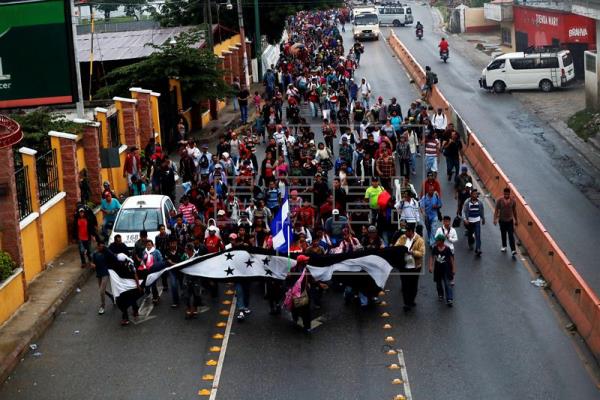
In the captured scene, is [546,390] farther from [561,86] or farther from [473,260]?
[561,86]

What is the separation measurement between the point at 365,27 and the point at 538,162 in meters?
40.1

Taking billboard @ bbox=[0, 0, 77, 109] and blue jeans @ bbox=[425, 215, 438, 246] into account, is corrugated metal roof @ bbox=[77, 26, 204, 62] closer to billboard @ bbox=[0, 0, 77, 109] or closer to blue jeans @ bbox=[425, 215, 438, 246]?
billboard @ bbox=[0, 0, 77, 109]

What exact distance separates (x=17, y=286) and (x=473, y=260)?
8896 mm

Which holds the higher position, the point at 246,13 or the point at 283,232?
the point at 246,13

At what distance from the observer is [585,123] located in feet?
120

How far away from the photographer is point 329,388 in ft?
49.5

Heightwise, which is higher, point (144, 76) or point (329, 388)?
point (144, 76)

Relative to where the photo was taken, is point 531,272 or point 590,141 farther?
point 590,141

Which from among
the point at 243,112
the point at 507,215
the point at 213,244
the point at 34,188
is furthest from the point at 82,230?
the point at 243,112

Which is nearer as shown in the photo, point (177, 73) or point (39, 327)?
point (39, 327)

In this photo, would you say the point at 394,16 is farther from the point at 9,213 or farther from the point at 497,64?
the point at 9,213

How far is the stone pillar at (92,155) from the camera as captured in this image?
2628 centimetres

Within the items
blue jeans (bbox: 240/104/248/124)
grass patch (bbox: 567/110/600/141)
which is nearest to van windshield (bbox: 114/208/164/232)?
grass patch (bbox: 567/110/600/141)

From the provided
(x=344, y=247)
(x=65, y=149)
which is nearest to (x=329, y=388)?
(x=344, y=247)
